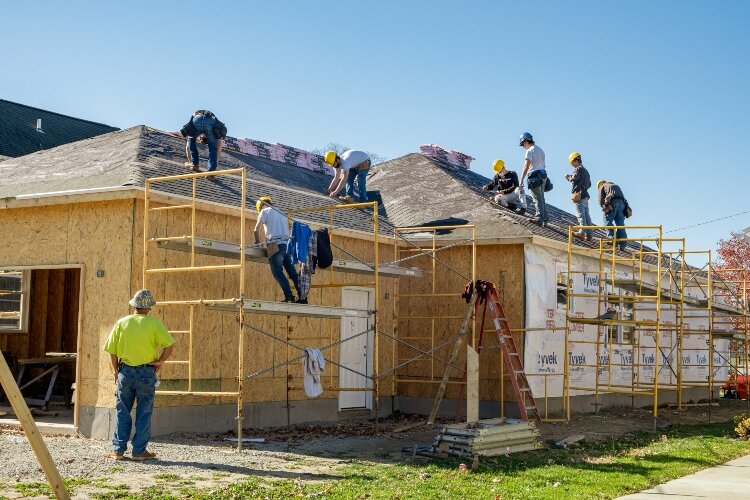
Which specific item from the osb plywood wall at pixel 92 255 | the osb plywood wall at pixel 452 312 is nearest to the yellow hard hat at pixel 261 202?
the osb plywood wall at pixel 92 255

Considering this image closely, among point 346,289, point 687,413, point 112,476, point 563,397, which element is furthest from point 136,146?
point 687,413

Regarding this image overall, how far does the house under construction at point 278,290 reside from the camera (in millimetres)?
13398

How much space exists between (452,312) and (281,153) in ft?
21.2

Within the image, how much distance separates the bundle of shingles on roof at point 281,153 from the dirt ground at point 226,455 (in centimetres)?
742

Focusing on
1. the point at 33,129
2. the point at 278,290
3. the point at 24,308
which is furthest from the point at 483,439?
the point at 33,129

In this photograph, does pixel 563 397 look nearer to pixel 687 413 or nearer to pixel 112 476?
pixel 687 413

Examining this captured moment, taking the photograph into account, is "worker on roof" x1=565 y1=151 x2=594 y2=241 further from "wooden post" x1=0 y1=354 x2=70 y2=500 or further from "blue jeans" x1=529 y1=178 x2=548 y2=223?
"wooden post" x1=0 y1=354 x2=70 y2=500

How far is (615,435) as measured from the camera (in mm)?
15211

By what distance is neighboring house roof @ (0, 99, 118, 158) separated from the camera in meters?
24.8

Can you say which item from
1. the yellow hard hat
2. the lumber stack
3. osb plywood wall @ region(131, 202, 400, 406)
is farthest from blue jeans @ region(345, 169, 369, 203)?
the lumber stack

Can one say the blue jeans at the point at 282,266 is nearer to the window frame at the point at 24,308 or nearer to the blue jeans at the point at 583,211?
the window frame at the point at 24,308

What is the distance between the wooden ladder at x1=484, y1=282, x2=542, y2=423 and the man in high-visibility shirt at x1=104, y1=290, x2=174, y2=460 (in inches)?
270

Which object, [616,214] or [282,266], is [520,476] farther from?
[616,214]

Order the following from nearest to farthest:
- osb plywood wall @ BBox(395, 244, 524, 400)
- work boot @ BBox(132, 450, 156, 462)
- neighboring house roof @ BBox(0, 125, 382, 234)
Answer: work boot @ BBox(132, 450, 156, 462) < neighboring house roof @ BBox(0, 125, 382, 234) < osb plywood wall @ BBox(395, 244, 524, 400)
